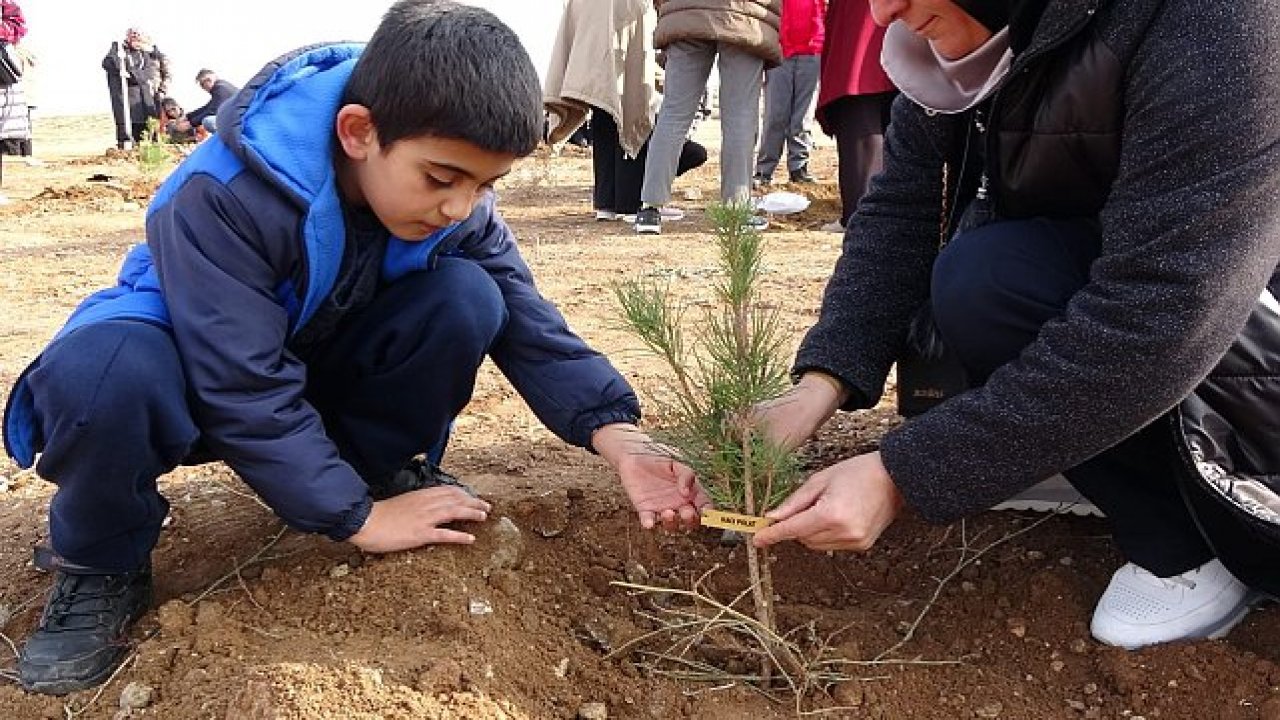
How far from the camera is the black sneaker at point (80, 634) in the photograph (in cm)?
164

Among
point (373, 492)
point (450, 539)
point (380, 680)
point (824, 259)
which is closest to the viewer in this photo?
point (380, 680)

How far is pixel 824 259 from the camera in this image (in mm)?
4812

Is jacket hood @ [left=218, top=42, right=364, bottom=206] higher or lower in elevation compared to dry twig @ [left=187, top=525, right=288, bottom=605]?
higher

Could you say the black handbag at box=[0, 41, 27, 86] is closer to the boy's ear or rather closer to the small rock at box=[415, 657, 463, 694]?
the boy's ear

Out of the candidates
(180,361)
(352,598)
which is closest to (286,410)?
(180,361)

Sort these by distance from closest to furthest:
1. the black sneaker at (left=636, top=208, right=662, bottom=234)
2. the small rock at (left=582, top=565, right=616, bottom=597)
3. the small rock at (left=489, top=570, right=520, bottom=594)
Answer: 1. the small rock at (left=489, top=570, right=520, bottom=594)
2. the small rock at (left=582, top=565, right=616, bottom=597)
3. the black sneaker at (left=636, top=208, right=662, bottom=234)

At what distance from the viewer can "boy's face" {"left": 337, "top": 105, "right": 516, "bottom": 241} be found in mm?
1666

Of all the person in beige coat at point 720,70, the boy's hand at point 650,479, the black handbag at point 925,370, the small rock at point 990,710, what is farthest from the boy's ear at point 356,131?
the person in beige coat at point 720,70

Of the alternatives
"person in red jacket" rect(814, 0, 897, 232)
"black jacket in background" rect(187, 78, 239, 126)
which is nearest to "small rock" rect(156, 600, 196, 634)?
"person in red jacket" rect(814, 0, 897, 232)

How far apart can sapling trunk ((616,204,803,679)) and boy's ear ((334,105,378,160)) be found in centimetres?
49

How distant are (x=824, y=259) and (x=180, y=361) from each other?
350cm

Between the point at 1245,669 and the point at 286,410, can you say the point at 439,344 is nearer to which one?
the point at 286,410

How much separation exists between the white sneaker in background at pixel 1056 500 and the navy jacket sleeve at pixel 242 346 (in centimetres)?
117

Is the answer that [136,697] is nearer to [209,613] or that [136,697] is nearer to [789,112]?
[209,613]
